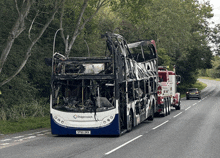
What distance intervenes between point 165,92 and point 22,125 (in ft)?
38.6

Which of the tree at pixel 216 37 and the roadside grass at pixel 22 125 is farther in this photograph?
the tree at pixel 216 37

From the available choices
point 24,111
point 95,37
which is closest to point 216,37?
point 95,37

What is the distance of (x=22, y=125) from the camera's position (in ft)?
63.1

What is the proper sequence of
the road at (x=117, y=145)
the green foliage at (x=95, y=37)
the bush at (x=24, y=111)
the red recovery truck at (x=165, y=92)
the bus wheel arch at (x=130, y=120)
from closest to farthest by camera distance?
the road at (x=117, y=145), the bus wheel arch at (x=130, y=120), the bush at (x=24, y=111), the red recovery truck at (x=165, y=92), the green foliage at (x=95, y=37)

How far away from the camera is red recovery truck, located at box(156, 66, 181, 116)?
2630 centimetres

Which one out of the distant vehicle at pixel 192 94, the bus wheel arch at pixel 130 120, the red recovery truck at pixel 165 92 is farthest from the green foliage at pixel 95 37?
the bus wheel arch at pixel 130 120

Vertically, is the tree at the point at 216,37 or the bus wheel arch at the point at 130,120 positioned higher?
the tree at the point at 216,37

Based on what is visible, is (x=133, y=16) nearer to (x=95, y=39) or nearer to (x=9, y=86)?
(x=95, y=39)

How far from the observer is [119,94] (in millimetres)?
15719

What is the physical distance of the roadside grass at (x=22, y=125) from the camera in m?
17.9

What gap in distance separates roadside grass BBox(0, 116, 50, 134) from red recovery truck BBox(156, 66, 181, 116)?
25.4 ft

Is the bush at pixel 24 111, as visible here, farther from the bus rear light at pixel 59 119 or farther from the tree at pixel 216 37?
the tree at pixel 216 37

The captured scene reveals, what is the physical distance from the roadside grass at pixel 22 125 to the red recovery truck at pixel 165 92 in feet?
25.4

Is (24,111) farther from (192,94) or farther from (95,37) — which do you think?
(192,94)
